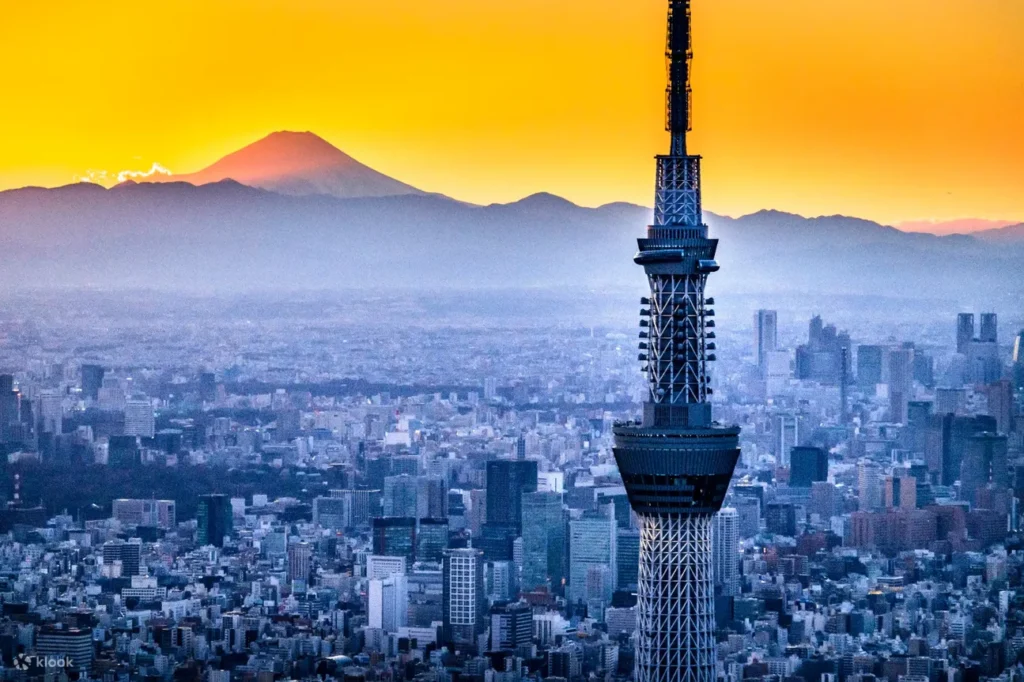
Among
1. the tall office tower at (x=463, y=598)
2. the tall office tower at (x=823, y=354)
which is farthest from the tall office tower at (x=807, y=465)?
the tall office tower at (x=463, y=598)

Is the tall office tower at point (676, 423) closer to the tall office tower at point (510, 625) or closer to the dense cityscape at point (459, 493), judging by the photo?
the dense cityscape at point (459, 493)

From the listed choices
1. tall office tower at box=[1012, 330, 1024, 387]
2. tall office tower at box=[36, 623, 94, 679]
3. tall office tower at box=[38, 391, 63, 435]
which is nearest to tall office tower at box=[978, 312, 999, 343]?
tall office tower at box=[1012, 330, 1024, 387]

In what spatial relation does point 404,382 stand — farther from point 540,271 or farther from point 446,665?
point 446,665

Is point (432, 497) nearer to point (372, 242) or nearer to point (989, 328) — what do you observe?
point (372, 242)

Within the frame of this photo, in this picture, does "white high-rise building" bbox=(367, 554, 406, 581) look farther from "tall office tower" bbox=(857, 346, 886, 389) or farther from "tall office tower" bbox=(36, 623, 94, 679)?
"tall office tower" bbox=(857, 346, 886, 389)

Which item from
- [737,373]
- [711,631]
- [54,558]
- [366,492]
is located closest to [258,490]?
[366,492]
